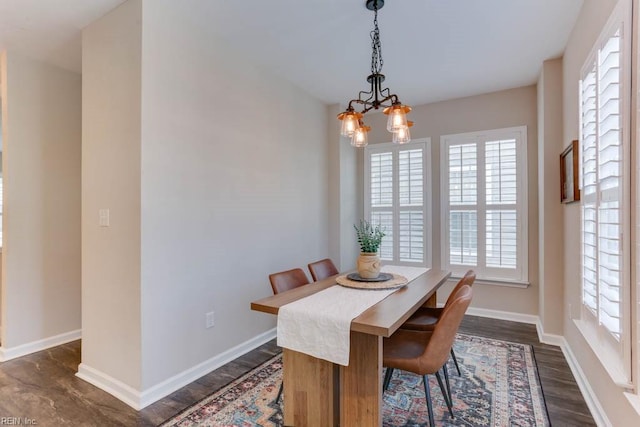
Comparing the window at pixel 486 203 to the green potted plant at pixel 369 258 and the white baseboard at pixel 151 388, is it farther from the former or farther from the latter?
the white baseboard at pixel 151 388

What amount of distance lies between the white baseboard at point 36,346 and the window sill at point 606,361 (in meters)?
4.23

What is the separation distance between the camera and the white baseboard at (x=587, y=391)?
74.0 inches

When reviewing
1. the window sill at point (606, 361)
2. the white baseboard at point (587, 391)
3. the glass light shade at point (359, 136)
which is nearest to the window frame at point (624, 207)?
the window sill at point (606, 361)

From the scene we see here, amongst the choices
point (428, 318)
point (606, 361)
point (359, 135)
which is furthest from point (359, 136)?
point (606, 361)

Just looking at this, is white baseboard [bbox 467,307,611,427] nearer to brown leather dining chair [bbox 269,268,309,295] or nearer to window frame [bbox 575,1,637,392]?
window frame [bbox 575,1,637,392]

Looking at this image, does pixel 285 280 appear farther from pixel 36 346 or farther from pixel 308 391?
pixel 36 346

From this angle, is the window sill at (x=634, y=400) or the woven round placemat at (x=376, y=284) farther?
the woven round placemat at (x=376, y=284)

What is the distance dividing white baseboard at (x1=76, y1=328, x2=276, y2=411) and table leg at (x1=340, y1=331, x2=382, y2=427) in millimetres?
1308

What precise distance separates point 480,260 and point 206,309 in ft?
10.4

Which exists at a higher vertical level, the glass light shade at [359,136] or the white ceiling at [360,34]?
the white ceiling at [360,34]

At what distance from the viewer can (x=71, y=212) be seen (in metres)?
3.25

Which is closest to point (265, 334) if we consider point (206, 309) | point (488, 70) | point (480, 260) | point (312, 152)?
point (206, 309)

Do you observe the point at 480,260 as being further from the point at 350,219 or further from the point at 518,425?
the point at 518,425

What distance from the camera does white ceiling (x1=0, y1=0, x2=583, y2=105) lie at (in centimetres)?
230
